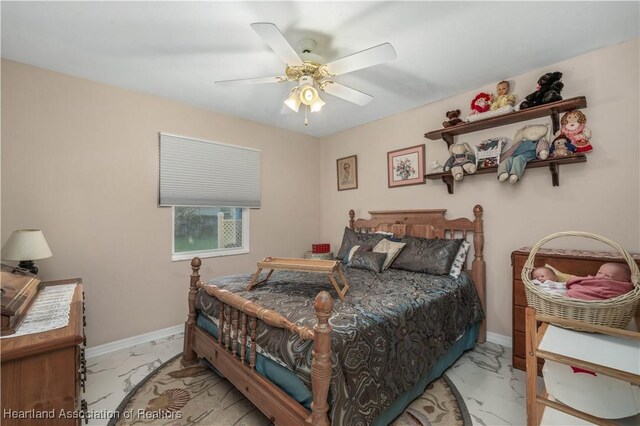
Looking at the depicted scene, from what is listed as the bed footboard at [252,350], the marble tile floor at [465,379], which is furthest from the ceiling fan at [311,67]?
the marble tile floor at [465,379]

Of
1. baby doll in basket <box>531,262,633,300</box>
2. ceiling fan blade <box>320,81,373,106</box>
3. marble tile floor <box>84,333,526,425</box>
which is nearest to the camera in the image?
baby doll in basket <box>531,262,633,300</box>

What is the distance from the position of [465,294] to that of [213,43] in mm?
2825

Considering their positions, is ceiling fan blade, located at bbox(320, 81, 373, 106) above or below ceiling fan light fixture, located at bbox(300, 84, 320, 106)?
above

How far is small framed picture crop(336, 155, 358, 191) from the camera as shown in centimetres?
394

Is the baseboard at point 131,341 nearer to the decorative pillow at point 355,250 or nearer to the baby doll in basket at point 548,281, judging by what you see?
the decorative pillow at point 355,250

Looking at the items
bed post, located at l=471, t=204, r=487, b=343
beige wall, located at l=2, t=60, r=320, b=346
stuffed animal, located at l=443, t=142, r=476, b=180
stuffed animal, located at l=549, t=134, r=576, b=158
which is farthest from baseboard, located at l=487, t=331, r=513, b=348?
beige wall, located at l=2, t=60, r=320, b=346

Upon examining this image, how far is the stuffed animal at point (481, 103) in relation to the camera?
2662 mm

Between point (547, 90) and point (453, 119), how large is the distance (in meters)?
0.74

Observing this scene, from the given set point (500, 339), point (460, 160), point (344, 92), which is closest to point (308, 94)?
point (344, 92)

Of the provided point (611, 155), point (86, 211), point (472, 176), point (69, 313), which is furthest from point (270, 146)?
point (611, 155)

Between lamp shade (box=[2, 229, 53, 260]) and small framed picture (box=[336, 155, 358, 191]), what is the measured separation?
3.17m

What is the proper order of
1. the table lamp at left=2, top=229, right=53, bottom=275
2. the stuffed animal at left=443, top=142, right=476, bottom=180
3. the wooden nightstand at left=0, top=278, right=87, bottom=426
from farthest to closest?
the stuffed animal at left=443, top=142, right=476, bottom=180 < the table lamp at left=2, top=229, right=53, bottom=275 < the wooden nightstand at left=0, top=278, right=87, bottom=426

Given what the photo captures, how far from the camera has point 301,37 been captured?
6.38 ft

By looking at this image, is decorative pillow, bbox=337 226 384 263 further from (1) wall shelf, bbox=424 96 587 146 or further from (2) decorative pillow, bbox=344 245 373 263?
(1) wall shelf, bbox=424 96 587 146
